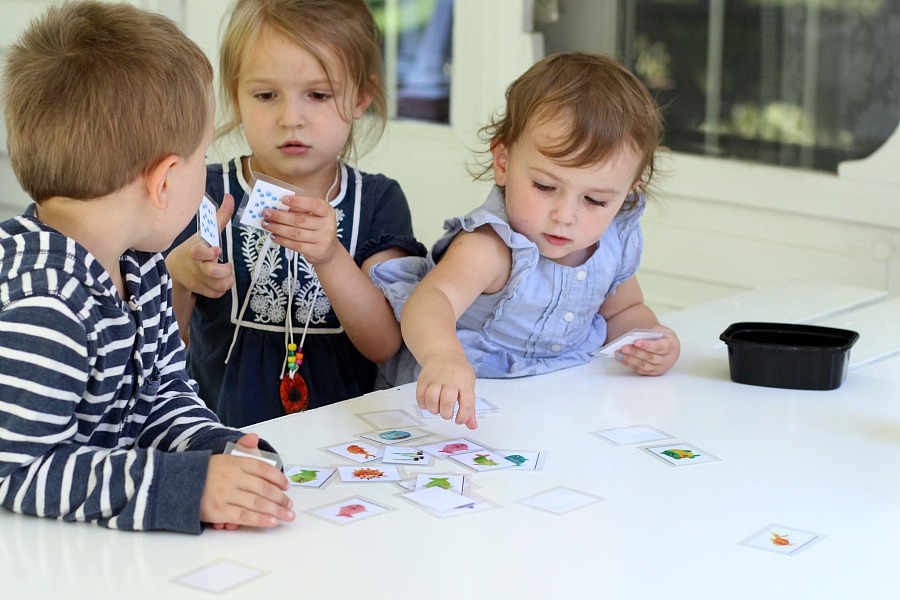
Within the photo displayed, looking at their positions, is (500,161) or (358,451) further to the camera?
(500,161)

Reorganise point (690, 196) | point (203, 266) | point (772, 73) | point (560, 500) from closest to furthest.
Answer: point (560, 500), point (203, 266), point (772, 73), point (690, 196)

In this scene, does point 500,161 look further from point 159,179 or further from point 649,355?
point 159,179

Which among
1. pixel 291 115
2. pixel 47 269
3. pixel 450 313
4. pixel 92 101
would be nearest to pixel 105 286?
pixel 47 269

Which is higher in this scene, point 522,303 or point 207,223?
point 207,223

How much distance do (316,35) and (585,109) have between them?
0.49m

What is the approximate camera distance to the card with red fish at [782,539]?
39.1 inches

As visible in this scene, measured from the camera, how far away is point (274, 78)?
1759 mm

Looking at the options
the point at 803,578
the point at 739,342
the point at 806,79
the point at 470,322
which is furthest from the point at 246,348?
the point at 806,79

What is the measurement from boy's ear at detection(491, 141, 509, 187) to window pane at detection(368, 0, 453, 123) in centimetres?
197

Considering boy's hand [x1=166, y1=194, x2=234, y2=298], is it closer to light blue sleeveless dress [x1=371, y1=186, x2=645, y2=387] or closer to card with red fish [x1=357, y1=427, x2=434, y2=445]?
light blue sleeveless dress [x1=371, y1=186, x2=645, y2=387]

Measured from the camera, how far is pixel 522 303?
5.43 feet

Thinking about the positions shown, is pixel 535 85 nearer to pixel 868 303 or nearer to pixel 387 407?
pixel 387 407

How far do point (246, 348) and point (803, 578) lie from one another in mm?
1127

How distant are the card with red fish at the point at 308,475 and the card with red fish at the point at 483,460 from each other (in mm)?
149
